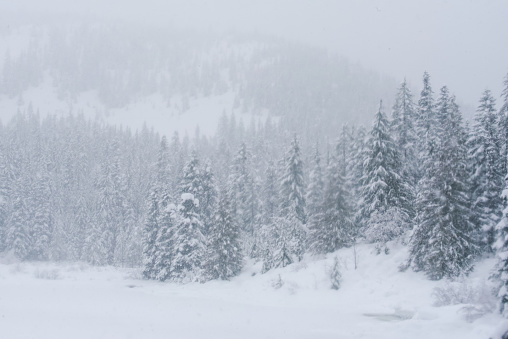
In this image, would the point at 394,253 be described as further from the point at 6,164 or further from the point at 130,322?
the point at 6,164

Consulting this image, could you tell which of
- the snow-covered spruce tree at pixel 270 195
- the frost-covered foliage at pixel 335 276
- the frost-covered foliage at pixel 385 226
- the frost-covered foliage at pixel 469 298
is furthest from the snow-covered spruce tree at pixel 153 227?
the frost-covered foliage at pixel 469 298

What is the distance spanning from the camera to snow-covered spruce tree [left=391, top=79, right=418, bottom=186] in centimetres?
3600

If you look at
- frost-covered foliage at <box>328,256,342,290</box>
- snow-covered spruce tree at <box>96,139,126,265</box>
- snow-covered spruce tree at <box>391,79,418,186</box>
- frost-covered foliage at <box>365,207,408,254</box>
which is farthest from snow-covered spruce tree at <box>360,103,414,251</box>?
snow-covered spruce tree at <box>96,139,126,265</box>

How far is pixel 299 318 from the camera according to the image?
19312 millimetres

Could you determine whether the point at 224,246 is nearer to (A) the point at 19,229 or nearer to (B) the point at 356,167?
(B) the point at 356,167

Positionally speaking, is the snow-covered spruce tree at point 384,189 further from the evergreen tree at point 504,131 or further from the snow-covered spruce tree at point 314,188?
the snow-covered spruce tree at point 314,188

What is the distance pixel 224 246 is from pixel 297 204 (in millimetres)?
9526

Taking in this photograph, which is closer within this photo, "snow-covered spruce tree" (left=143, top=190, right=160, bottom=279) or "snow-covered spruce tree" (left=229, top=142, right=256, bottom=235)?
"snow-covered spruce tree" (left=143, top=190, right=160, bottom=279)

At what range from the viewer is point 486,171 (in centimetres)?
2656

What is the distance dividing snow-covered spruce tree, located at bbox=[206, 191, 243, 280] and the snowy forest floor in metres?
1.46

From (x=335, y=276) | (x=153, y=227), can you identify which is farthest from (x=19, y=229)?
(x=335, y=276)

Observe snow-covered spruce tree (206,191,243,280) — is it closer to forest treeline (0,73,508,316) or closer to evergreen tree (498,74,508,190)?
forest treeline (0,73,508,316)

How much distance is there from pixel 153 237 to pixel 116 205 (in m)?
25.2

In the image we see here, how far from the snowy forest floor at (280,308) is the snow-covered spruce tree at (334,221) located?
1250 millimetres
